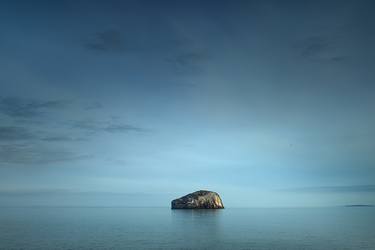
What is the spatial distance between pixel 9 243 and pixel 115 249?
32.2 m

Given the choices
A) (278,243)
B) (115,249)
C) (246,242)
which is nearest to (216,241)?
(246,242)

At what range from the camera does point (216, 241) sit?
108875 millimetres

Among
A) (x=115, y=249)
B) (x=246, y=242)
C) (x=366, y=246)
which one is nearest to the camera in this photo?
(x=115, y=249)

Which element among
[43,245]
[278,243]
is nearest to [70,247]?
[43,245]

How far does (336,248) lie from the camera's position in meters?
94.5

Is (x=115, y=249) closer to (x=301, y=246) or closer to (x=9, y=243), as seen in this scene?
(x=9, y=243)

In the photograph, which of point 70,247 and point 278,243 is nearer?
point 70,247

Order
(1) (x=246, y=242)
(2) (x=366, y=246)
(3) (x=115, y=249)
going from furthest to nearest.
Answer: (1) (x=246, y=242)
(2) (x=366, y=246)
(3) (x=115, y=249)

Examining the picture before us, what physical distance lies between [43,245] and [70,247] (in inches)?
356

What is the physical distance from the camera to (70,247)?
94500 millimetres

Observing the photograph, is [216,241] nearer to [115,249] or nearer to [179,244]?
[179,244]

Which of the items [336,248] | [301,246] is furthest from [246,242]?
[336,248]

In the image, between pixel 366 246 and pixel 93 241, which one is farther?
pixel 93 241

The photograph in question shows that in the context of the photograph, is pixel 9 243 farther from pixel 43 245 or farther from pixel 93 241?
pixel 93 241
